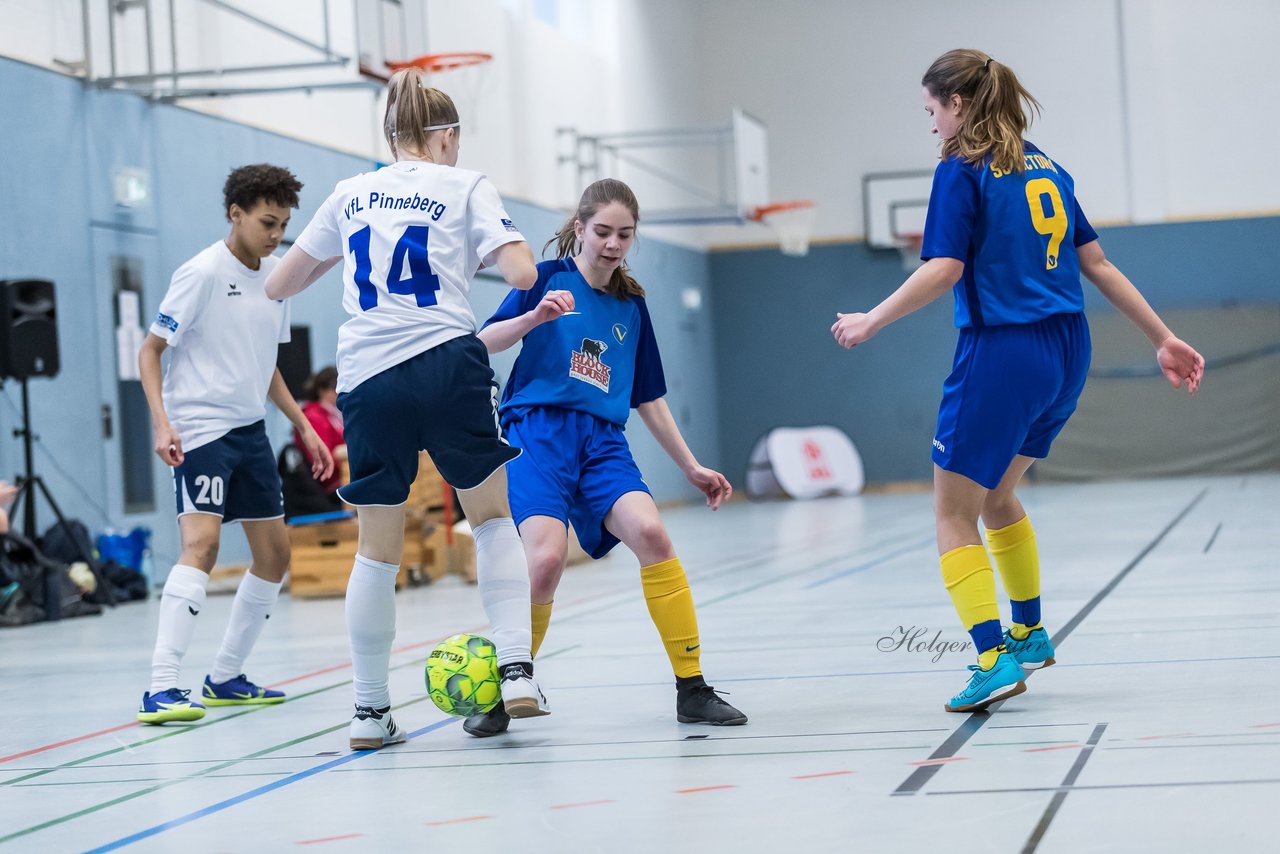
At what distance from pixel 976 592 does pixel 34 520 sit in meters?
7.07

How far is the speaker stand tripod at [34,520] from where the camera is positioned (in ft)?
28.9

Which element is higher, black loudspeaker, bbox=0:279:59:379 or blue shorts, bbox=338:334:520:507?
black loudspeaker, bbox=0:279:59:379

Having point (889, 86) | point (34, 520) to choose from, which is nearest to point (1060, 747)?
point (34, 520)

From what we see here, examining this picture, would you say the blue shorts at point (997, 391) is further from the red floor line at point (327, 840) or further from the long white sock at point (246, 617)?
the long white sock at point (246, 617)

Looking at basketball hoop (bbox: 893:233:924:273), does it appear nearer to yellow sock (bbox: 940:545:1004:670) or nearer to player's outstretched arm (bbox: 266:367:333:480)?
player's outstretched arm (bbox: 266:367:333:480)

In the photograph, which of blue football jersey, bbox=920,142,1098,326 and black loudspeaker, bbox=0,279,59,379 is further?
black loudspeaker, bbox=0,279,59,379

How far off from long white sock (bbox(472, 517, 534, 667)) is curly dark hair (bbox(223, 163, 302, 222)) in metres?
1.55

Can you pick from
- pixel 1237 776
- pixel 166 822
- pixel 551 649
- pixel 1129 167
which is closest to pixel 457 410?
pixel 166 822

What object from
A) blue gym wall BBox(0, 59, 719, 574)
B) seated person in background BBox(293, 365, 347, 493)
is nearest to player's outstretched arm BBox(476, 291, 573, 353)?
seated person in background BBox(293, 365, 347, 493)

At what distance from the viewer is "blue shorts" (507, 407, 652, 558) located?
13.2 ft

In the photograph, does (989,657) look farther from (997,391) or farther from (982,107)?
(982,107)

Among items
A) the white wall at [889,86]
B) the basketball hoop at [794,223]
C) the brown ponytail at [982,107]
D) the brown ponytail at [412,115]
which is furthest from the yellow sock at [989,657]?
the basketball hoop at [794,223]

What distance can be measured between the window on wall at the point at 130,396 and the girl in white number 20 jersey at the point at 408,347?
24.8 ft

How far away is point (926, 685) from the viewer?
4.40 meters
